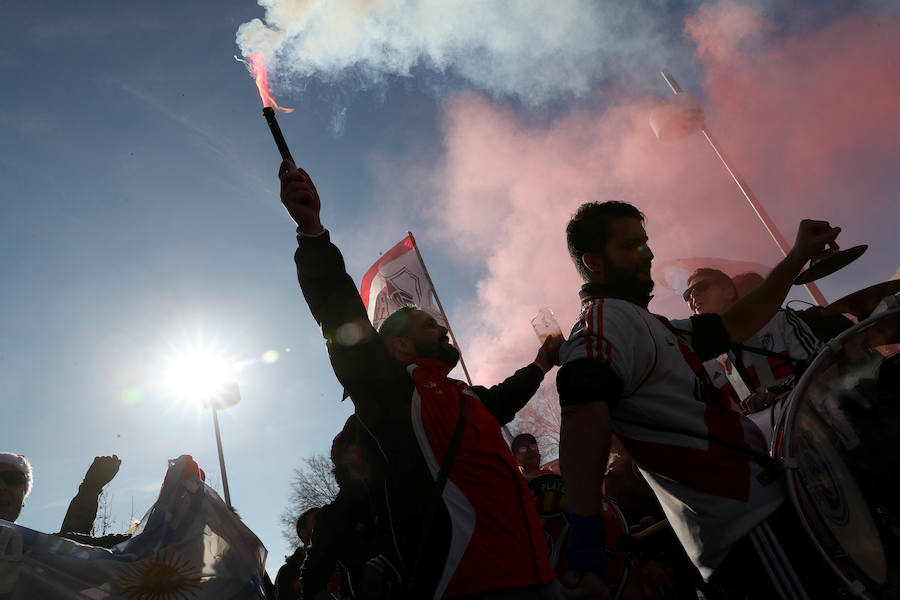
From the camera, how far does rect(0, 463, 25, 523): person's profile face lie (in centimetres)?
390

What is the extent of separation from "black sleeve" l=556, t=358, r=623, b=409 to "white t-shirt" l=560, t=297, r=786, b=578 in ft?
0.09

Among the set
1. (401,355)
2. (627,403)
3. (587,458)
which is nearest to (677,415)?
(627,403)

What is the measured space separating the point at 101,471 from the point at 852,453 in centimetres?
597

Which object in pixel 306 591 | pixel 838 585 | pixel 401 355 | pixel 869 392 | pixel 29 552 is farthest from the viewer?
pixel 306 591

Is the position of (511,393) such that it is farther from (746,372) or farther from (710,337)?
(746,372)

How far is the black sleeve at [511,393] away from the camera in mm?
2949

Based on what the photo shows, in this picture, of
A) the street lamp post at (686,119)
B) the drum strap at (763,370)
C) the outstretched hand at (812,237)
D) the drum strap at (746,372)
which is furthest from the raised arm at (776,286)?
the street lamp post at (686,119)

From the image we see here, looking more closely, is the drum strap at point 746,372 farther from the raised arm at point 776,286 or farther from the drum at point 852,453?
the drum at point 852,453

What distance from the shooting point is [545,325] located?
397 centimetres

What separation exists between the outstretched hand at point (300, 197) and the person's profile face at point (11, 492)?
3.72 metres

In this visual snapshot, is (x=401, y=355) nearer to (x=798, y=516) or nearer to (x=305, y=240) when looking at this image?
(x=305, y=240)

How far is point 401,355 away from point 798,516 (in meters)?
1.76

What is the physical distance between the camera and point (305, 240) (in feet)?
6.76

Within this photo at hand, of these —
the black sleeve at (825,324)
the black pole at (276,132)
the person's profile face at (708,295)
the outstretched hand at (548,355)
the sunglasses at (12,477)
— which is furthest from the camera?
the person's profile face at (708,295)
